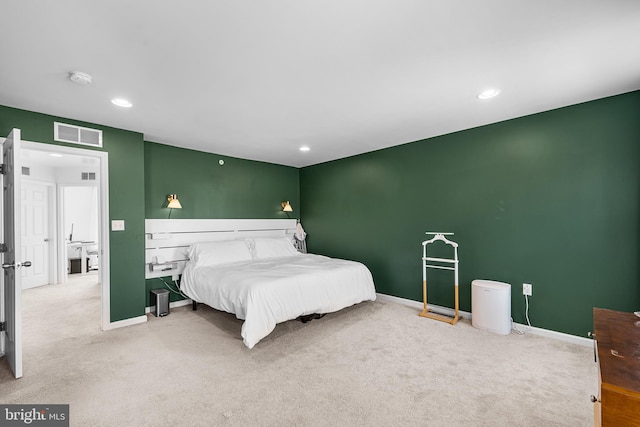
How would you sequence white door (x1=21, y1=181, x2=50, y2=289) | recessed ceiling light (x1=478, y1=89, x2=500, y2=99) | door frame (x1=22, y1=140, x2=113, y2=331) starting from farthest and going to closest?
white door (x1=21, y1=181, x2=50, y2=289) → door frame (x1=22, y1=140, x2=113, y2=331) → recessed ceiling light (x1=478, y1=89, x2=500, y2=99)

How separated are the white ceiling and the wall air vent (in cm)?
16

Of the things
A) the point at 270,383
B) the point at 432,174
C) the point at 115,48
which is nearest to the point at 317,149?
the point at 432,174

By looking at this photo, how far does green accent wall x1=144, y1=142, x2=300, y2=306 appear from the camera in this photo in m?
4.43

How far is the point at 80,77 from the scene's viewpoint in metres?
2.35

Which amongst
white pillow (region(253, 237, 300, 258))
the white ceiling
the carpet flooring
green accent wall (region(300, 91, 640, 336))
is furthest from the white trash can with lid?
white pillow (region(253, 237, 300, 258))

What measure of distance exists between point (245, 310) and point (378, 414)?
158 centimetres

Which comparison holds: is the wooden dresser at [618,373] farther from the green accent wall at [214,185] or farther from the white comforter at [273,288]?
the green accent wall at [214,185]

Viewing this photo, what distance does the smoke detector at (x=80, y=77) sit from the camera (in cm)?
232

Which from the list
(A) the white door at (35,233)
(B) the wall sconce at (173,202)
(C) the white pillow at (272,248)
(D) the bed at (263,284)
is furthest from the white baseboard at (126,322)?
(A) the white door at (35,233)

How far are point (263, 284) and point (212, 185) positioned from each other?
256 cm

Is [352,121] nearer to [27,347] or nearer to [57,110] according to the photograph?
[57,110]

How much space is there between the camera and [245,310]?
304 cm

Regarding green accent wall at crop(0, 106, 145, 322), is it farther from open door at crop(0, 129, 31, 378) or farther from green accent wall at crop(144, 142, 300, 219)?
open door at crop(0, 129, 31, 378)

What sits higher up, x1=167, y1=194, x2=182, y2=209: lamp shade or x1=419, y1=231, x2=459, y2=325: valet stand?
x1=167, y1=194, x2=182, y2=209: lamp shade
